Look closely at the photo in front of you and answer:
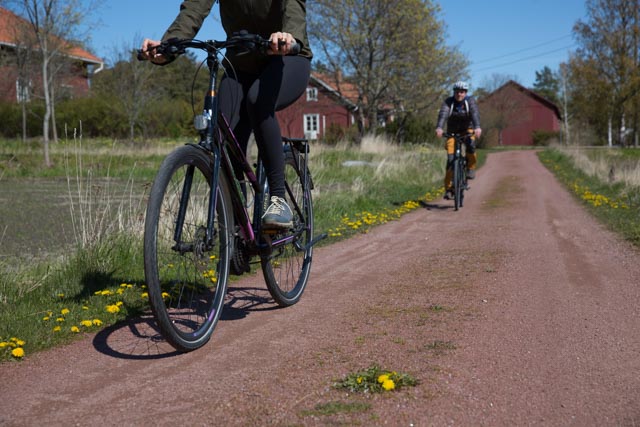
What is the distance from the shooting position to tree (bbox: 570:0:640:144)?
5025cm

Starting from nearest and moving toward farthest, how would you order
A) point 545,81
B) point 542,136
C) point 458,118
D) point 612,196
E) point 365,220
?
1. point 365,220
2. point 458,118
3. point 612,196
4. point 542,136
5. point 545,81

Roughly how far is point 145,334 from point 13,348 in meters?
0.65

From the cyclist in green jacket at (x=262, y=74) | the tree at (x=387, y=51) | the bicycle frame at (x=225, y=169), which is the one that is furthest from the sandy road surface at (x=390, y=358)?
the tree at (x=387, y=51)

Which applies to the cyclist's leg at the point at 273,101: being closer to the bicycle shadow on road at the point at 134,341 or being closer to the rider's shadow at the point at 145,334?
the rider's shadow at the point at 145,334

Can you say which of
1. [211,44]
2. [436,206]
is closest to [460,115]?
[436,206]

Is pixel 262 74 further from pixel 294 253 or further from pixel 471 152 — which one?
pixel 471 152

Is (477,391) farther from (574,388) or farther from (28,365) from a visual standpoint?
(28,365)

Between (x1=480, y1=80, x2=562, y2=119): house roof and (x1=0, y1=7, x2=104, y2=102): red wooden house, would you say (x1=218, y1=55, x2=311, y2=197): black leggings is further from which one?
(x1=480, y1=80, x2=562, y2=119): house roof

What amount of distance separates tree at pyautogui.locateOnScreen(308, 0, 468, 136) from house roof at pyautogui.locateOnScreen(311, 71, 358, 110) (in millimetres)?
310

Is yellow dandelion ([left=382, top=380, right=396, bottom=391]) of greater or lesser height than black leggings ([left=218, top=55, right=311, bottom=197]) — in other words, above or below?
below

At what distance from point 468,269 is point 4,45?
26.3 metres

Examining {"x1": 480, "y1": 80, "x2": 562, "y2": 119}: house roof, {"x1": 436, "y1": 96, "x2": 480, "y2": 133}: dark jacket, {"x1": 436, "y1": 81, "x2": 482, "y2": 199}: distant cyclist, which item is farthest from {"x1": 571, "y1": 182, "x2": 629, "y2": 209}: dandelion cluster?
{"x1": 480, "y1": 80, "x2": 562, "y2": 119}: house roof

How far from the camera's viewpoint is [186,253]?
132 inches

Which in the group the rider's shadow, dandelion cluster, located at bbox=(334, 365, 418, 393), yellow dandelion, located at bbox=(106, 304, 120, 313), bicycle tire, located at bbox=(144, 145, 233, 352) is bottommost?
the rider's shadow
